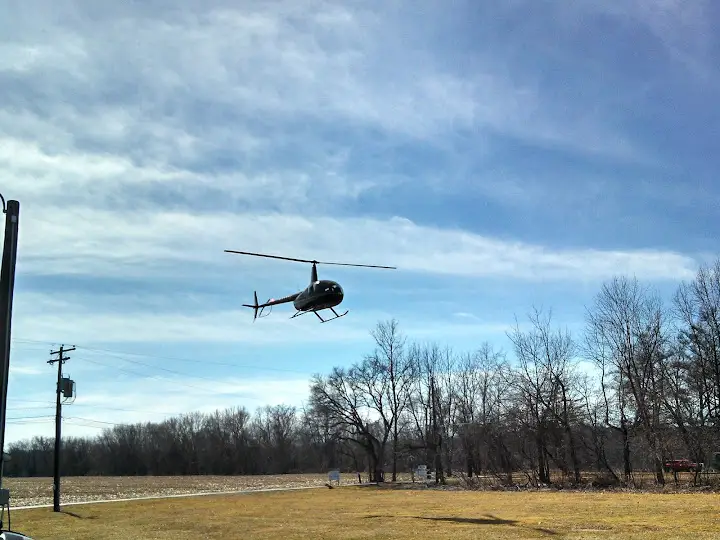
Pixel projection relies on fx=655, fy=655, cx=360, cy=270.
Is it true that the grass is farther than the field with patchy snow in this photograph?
No

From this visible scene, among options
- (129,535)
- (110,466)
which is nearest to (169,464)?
(110,466)

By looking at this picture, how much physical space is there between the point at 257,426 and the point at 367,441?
69.4m

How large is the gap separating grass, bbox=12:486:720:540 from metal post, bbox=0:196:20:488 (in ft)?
39.3

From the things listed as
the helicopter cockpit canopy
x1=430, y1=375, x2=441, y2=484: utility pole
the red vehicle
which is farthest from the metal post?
x1=430, y1=375, x2=441, y2=484: utility pole

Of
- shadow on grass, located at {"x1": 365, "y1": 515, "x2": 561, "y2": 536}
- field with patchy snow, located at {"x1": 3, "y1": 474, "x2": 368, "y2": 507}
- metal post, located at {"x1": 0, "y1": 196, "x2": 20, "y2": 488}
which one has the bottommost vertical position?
field with patchy snow, located at {"x1": 3, "y1": 474, "x2": 368, "y2": 507}

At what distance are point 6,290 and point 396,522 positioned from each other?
55.6ft

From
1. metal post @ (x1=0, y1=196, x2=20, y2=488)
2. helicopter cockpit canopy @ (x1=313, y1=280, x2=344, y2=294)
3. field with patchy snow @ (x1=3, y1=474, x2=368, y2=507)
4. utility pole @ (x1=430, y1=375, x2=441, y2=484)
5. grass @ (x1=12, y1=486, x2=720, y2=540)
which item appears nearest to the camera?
metal post @ (x1=0, y1=196, x2=20, y2=488)

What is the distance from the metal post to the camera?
8281 mm

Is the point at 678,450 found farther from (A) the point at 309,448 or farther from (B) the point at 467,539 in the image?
(A) the point at 309,448

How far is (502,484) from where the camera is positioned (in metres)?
48.5

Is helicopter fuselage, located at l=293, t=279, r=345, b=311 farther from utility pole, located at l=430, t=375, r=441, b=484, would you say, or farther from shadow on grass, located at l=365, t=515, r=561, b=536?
utility pole, located at l=430, t=375, r=441, b=484

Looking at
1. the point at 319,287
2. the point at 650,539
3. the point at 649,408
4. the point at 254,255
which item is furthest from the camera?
the point at 649,408

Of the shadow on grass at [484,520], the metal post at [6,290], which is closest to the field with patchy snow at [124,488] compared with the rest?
the shadow on grass at [484,520]

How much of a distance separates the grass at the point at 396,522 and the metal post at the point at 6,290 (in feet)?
39.3
